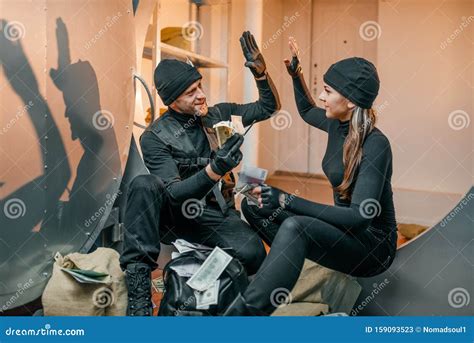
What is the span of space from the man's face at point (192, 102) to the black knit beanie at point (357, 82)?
0.51 m

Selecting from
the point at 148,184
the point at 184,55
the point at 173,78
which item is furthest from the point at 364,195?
the point at 184,55

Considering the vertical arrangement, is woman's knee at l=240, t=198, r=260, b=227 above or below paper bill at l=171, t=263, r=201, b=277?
above

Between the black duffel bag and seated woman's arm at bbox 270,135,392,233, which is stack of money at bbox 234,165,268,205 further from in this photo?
the black duffel bag

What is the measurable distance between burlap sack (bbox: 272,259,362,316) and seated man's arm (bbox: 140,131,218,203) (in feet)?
1.60

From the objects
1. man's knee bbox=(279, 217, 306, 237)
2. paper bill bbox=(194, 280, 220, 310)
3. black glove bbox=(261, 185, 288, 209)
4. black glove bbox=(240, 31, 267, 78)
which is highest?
black glove bbox=(240, 31, 267, 78)

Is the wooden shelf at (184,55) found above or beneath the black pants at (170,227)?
above

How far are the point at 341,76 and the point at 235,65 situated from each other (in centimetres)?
222

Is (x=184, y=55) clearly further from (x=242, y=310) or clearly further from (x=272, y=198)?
(x=242, y=310)

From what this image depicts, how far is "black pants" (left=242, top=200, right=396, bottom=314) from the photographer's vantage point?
1533 millimetres

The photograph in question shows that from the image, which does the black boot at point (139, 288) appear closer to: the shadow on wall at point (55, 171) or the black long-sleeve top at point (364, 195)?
the shadow on wall at point (55, 171)

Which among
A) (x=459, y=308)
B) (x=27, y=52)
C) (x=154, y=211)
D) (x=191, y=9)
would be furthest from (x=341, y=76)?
(x=191, y=9)

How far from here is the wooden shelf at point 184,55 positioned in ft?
9.71

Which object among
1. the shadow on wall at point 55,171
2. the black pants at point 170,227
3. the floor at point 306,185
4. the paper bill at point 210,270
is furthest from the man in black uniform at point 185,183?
the floor at point 306,185

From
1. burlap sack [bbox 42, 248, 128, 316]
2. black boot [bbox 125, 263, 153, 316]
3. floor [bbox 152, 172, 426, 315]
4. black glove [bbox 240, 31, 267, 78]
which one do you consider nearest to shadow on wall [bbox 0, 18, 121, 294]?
burlap sack [bbox 42, 248, 128, 316]
